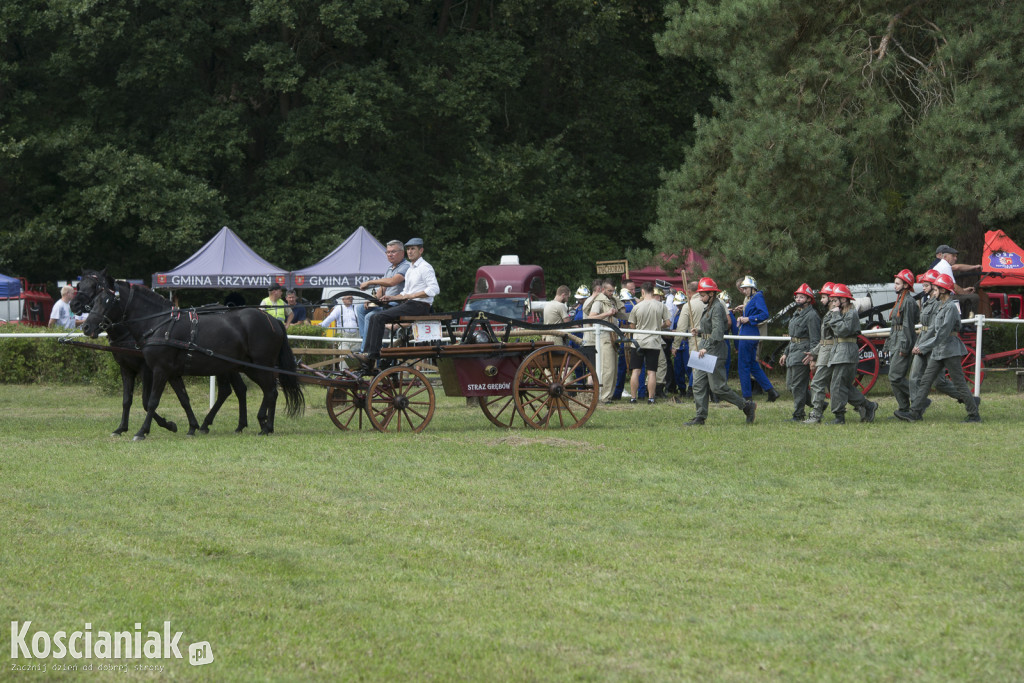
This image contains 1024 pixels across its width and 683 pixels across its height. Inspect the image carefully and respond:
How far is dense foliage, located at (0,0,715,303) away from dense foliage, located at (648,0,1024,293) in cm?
1154

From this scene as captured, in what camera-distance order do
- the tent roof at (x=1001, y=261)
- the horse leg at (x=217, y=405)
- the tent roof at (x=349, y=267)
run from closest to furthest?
1. the horse leg at (x=217, y=405)
2. the tent roof at (x=1001, y=261)
3. the tent roof at (x=349, y=267)

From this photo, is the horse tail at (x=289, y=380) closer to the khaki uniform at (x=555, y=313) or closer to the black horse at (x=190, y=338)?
the black horse at (x=190, y=338)

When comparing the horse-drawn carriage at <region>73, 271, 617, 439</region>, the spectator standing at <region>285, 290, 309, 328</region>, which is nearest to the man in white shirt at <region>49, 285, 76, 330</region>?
the spectator standing at <region>285, 290, 309, 328</region>

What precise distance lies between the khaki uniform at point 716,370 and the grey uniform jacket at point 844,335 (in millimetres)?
1240

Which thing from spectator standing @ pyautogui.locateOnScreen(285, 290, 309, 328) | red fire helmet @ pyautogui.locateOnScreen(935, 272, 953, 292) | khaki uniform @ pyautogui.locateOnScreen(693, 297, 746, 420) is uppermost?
red fire helmet @ pyautogui.locateOnScreen(935, 272, 953, 292)

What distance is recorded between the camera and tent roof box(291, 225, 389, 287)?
25.5 m

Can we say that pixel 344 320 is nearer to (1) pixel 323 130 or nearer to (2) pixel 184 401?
(2) pixel 184 401

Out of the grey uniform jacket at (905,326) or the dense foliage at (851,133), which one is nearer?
the grey uniform jacket at (905,326)

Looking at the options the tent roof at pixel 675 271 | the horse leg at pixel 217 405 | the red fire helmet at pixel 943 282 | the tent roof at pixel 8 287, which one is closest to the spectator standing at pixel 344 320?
the tent roof at pixel 675 271

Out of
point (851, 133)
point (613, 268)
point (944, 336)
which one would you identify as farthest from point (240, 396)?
point (851, 133)

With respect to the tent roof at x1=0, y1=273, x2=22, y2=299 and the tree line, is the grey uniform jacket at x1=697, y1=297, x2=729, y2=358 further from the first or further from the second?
the tent roof at x1=0, y1=273, x2=22, y2=299

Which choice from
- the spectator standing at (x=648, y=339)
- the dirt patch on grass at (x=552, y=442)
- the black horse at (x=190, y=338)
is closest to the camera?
the dirt patch on grass at (x=552, y=442)

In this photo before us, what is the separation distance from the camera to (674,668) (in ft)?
17.8

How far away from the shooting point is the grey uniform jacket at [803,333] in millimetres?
15789
